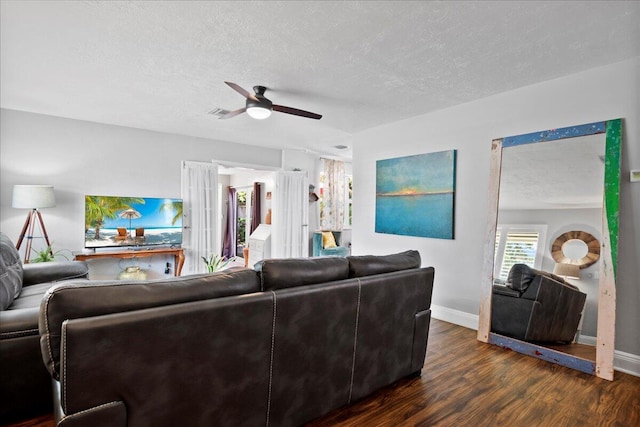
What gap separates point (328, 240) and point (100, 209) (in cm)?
385

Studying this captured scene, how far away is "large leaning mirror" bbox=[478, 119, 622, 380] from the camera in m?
2.53

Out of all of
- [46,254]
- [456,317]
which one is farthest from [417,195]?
[46,254]

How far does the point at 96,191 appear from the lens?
4.61 m

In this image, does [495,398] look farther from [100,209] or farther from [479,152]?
[100,209]

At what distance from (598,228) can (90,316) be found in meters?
3.39

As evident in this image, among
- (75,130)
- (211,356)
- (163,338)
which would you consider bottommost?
(211,356)

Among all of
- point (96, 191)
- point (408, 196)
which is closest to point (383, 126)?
point (408, 196)

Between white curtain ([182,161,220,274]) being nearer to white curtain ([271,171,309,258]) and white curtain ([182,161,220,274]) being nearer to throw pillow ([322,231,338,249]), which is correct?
white curtain ([271,171,309,258])

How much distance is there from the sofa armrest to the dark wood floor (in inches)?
63.1

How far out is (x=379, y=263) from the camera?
2.15 metres

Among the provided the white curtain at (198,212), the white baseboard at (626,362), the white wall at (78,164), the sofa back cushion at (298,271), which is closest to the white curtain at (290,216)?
the white curtain at (198,212)

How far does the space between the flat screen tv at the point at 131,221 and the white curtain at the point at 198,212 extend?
0.75 ft

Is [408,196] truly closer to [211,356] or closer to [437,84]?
[437,84]

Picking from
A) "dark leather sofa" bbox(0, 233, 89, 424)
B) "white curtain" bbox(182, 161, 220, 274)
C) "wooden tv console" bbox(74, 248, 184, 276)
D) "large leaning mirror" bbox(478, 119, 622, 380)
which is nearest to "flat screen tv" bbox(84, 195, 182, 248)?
"wooden tv console" bbox(74, 248, 184, 276)
